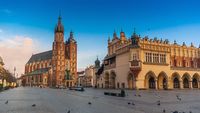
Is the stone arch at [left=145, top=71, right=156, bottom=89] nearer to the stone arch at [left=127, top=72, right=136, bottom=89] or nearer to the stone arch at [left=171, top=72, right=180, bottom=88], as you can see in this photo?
the stone arch at [left=127, top=72, right=136, bottom=89]

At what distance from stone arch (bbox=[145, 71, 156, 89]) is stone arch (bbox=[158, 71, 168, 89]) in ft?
9.09

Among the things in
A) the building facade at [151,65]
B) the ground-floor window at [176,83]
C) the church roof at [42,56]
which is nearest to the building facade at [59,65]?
the church roof at [42,56]

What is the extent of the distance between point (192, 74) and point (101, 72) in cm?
3867

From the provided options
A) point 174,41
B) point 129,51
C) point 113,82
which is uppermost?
point 174,41

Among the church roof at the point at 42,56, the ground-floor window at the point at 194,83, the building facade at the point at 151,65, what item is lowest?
the ground-floor window at the point at 194,83

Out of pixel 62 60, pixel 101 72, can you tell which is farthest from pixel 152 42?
pixel 62 60

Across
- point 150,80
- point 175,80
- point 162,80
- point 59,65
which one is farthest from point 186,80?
point 59,65

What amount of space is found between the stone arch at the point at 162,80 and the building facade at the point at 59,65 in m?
84.0

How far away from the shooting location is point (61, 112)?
16.4 meters

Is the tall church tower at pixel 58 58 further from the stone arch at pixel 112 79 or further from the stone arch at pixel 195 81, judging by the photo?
the stone arch at pixel 195 81

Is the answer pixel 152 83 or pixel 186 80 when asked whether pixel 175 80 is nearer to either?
pixel 186 80

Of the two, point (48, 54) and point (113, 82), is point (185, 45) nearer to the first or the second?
point (113, 82)

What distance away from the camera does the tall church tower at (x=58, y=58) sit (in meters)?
146

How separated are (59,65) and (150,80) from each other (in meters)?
90.1
